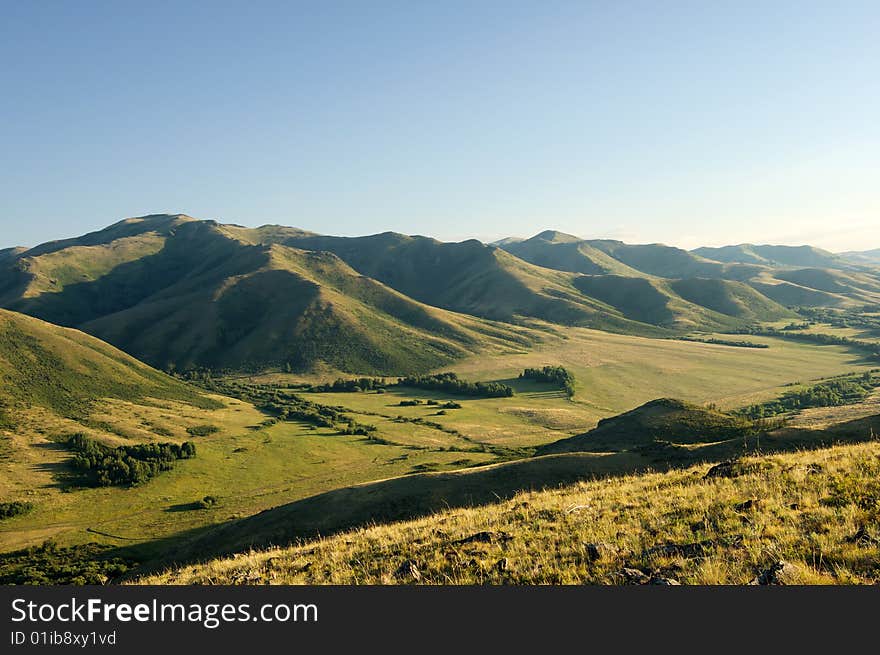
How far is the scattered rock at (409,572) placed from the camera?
52.3 feet

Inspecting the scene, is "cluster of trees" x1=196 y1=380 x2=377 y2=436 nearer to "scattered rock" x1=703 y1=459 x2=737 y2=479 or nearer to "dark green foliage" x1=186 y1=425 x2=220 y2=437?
"dark green foliage" x1=186 y1=425 x2=220 y2=437

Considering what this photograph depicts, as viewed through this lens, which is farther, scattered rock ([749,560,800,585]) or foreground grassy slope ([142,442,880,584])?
foreground grassy slope ([142,442,880,584])

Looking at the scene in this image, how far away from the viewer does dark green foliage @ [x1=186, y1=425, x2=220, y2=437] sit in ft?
431

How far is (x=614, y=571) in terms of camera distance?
13.5m

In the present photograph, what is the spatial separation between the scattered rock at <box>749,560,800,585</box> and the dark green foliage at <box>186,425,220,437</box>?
468 ft

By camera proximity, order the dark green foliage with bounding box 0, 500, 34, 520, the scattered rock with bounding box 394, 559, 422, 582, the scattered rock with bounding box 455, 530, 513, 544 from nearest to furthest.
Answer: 1. the scattered rock with bounding box 394, 559, 422, 582
2. the scattered rock with bounding box 455, 530, 513, 544
3. the dark green foliage with bounding box 0, 500, 34, 520

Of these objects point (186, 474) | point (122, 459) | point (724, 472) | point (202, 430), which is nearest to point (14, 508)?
point (122, 459)

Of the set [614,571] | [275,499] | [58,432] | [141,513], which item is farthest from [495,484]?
[58,432]

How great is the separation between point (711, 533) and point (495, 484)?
99.6 ft

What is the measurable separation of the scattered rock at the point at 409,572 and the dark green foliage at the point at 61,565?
49894 mm

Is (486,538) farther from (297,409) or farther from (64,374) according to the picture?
(64,374)

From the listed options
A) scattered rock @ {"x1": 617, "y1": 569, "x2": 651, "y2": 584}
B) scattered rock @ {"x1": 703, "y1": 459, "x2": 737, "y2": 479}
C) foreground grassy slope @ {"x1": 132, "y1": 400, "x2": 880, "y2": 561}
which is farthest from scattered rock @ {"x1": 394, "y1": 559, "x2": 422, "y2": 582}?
foreground grassy slope @ {"x1": 132, "y1": 400, "x2": 880, "y2": 561}

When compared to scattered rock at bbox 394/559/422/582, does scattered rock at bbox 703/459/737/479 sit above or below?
above

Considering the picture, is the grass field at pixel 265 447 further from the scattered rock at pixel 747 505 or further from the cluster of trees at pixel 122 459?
the scattered rock at pixel 747 505
